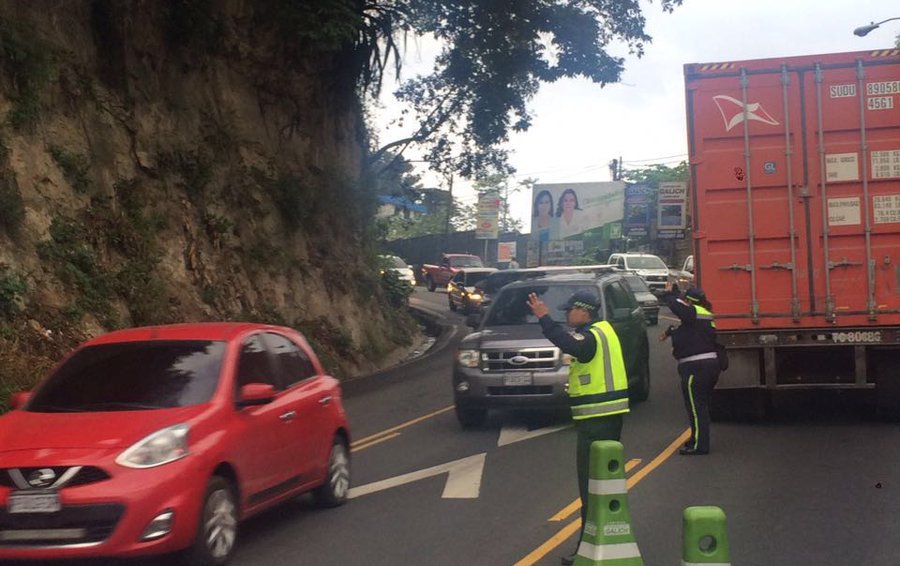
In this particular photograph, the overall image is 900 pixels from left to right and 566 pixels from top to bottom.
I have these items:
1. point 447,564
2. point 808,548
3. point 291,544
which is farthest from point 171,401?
point 808,548

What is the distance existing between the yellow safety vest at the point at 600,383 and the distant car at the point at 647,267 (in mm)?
34143

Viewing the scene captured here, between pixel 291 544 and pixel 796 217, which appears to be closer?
pixel 291 544

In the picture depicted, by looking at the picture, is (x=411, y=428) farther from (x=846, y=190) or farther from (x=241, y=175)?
(x=241, y=175)

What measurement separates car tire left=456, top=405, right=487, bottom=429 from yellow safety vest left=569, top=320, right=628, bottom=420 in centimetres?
635

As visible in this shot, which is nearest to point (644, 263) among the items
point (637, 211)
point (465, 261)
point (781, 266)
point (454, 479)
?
point (465, 261)

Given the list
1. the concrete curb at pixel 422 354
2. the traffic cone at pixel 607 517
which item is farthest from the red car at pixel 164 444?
the concrete curb at pixel 422 354

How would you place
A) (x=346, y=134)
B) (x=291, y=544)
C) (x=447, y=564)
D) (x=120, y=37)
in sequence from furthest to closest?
(x=346, y=134) → (x=120, y=37) → (x=291, y=544) → (x=447, y=564)

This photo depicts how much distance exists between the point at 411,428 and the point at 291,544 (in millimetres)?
6150

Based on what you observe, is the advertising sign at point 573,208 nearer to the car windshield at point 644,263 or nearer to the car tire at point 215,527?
the car windshield at point 644,263

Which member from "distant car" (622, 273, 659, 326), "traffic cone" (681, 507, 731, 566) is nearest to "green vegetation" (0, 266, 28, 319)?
"traffic cone" (681, 507, 731, 566)

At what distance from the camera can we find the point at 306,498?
376 inches

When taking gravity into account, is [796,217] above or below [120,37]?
below

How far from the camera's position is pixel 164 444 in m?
6.81

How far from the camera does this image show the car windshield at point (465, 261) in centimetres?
5269
